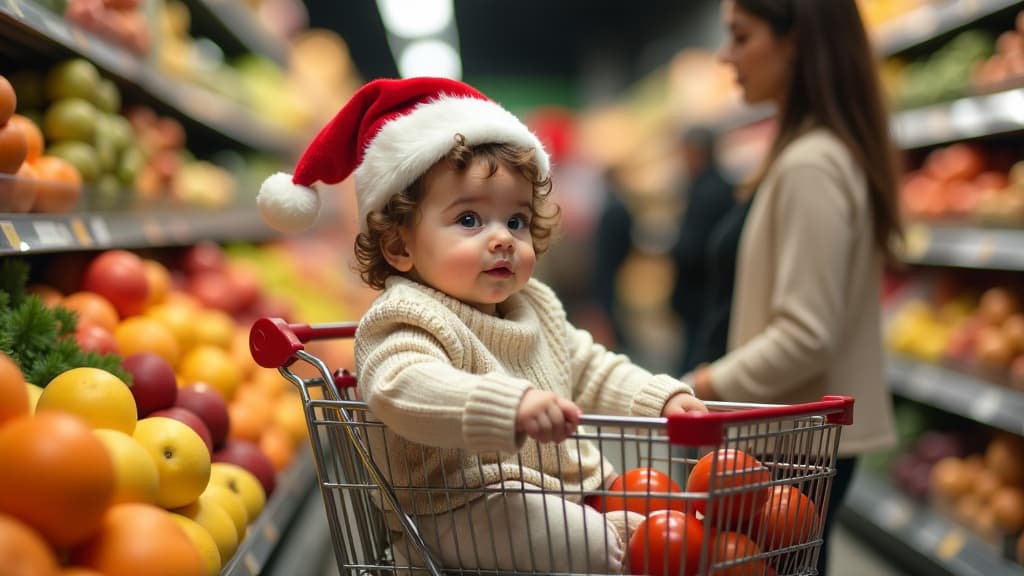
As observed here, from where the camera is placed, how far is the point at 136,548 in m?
1.07

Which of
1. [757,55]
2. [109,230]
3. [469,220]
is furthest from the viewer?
[757,55]

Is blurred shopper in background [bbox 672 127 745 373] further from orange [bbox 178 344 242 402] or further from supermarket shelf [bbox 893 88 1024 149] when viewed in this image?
orange [bbox 178 344 242 402]

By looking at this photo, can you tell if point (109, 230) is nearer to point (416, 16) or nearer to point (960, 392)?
point (960, 392)

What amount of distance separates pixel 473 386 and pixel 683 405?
1.42ft

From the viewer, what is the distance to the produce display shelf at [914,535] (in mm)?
2723

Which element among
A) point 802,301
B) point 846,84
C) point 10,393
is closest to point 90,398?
point 10,393

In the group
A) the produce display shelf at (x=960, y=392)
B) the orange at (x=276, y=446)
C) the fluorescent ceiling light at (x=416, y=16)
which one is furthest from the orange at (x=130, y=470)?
the fluorescent ceiling light at (x=416, y=16)

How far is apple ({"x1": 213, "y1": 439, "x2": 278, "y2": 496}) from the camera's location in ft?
6.67

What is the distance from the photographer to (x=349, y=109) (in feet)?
4.99

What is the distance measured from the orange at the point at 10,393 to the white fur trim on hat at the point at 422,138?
1.96 feet

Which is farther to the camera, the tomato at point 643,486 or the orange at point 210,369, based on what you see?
the orange at point 210,369

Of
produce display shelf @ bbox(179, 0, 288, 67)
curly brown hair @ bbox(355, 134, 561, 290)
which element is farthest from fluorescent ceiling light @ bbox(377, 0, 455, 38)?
curly brown hair @ bbox(355, 134, 561, 290)

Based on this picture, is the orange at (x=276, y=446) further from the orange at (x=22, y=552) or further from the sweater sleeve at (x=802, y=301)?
the orange at (x=22, y=552)

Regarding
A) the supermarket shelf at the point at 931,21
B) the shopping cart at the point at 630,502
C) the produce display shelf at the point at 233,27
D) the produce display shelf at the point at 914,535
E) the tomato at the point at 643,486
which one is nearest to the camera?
the shopping cart at the point at 630,502
